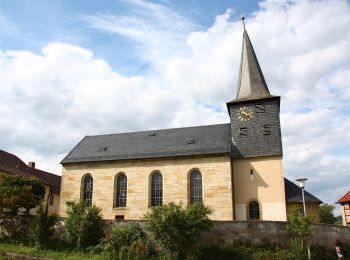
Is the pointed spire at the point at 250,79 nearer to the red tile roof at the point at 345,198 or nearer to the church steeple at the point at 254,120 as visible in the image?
the church steeple at the point at 254,120

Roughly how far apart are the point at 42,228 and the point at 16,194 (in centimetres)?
341

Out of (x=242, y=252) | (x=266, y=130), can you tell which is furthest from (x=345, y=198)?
(x=242, y=252)

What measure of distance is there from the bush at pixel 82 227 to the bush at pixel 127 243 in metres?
0.99

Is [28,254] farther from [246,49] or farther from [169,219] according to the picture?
[246,49]

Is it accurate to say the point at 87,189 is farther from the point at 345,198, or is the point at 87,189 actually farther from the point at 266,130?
the point at 345,198

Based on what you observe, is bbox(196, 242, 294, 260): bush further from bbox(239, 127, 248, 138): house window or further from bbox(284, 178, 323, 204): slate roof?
bbox(239, 127, 248, 138): house window

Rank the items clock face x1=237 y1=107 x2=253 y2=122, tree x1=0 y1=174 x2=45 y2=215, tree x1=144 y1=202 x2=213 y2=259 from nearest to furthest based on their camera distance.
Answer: tree x1=144 y1=202 x2=213 y2=259 → tree x1=0 y1=174 x2=45 y2=215 → clock face x1=237 y1=107 x2=253 y2=122

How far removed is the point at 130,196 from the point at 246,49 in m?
17.4

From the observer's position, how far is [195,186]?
28.4 meters

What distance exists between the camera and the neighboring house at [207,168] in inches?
1071

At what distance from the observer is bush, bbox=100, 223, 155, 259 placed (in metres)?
18.4

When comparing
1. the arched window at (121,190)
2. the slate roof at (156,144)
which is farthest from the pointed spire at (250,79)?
the arched window at (121,190)

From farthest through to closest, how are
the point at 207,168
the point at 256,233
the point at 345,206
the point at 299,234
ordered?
the point at 345,206, the point at 207,168, the point at 256,233, the point at 299,234

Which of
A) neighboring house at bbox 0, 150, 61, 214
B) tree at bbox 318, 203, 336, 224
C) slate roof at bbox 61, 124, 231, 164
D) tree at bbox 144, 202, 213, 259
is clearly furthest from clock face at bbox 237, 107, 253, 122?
tree at bbox 318, 203, 336, 224
